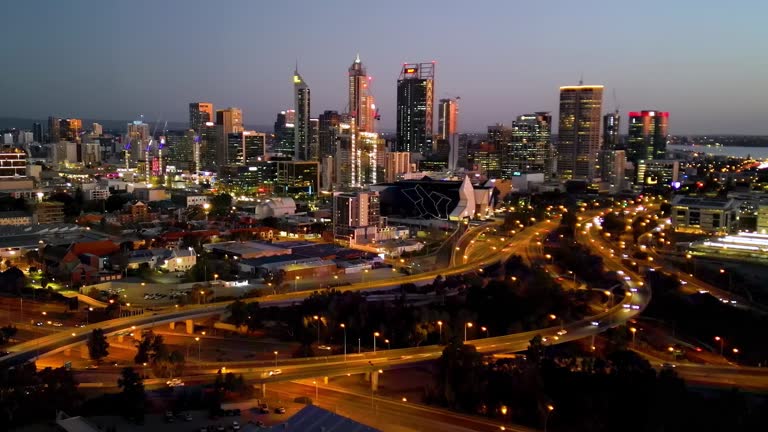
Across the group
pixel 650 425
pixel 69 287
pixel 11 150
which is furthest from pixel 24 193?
pixel 650 425

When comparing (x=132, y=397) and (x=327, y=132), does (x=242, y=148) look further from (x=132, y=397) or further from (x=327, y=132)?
(x=132, y=397)

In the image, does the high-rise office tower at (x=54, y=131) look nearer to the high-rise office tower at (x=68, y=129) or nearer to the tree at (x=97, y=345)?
the high-rise office tower at (x=68, y=129)

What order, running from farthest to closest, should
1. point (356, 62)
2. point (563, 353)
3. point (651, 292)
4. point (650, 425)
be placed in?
Result: point (356, 62) → point (651, 292) → point (563, 353) → point (650, 425)

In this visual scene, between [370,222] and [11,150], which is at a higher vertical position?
[11,150]

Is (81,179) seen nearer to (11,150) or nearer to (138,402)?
(11,150)

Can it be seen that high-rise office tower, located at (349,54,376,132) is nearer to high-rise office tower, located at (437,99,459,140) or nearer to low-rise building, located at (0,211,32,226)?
high-rise office tower, located at (437,99,459,140)

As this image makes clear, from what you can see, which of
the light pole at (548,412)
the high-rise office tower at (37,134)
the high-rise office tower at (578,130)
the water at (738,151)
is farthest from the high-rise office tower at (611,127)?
the high-rise office tower at (37,134)

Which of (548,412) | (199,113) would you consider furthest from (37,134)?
(548,412)
